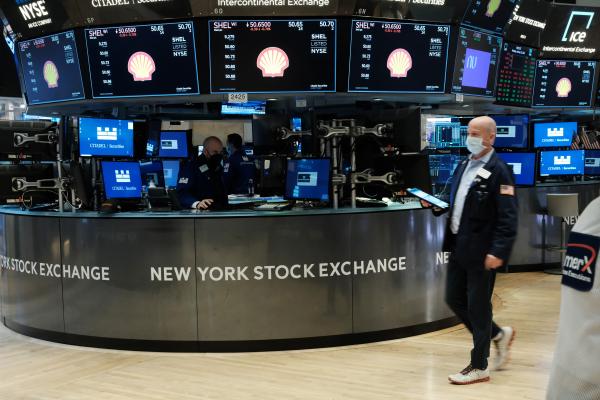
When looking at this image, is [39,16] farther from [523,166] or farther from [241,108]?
[523,166]

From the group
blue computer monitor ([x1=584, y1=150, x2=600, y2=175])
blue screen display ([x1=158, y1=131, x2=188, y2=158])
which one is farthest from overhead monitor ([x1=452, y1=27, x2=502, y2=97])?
blue screen display ([x1=158, y1=131, x2=188, y2=158])

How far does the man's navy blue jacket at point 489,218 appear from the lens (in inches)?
166

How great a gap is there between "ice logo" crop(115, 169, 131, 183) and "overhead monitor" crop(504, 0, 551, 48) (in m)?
4.49

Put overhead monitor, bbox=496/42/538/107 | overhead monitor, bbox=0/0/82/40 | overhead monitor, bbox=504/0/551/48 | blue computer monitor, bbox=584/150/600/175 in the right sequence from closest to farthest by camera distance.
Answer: overhead monitor, bbox=0/0/82/40 → overhead monitor, bbox=504/0/551/48 → overhead monitor, bbox=496/42/538/107 → blue computer monitor, bbox=584/150/600/175

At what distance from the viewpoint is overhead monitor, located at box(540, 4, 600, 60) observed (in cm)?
909

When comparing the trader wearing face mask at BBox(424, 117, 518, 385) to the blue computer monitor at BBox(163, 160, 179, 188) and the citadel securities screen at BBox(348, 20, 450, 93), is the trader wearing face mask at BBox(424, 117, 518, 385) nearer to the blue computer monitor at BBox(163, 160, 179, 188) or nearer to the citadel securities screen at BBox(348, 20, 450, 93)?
the citadel securities screen at BBox(348, 20, 450, 93)

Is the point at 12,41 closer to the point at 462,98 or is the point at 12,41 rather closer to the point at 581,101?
the point at 462,98

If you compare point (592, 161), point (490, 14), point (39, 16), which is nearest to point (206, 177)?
point (39, 16)

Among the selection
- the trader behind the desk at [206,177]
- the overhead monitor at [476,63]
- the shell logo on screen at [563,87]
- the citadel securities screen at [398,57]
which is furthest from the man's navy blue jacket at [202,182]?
the shell logo on screen at [563,87]

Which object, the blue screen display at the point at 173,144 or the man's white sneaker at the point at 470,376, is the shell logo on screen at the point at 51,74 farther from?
the man's white sneaker at the point at 470,376

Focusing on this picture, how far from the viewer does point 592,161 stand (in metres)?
10.1

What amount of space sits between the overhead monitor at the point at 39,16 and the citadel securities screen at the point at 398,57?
7.52ft

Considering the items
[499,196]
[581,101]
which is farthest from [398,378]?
[581,101]

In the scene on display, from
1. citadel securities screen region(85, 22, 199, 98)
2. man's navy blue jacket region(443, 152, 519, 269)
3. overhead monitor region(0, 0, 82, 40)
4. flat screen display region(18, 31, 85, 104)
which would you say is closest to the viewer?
man's navy blue jacket region(443, 152, 519, 269)
